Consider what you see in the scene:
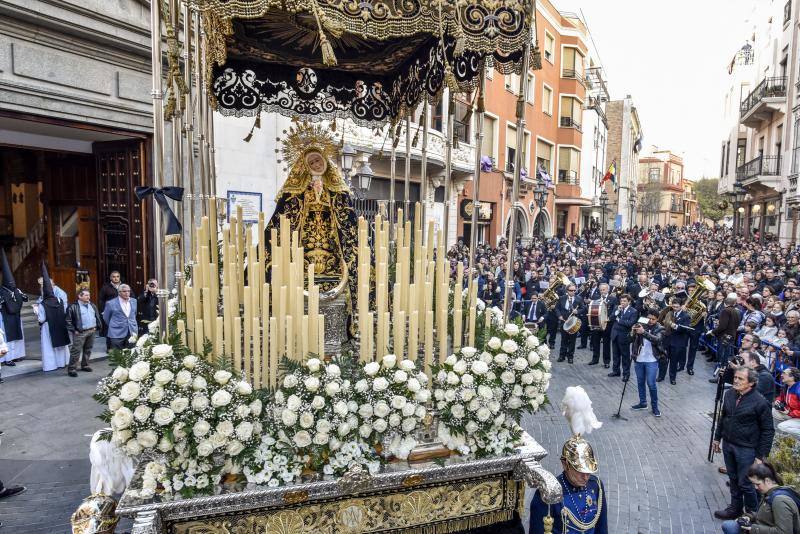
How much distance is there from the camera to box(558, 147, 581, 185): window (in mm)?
34781

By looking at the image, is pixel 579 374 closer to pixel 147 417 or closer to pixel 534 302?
pixel 534 302

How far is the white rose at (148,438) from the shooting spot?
3.34 meters

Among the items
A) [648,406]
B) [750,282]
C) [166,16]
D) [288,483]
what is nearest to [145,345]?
[288,483]

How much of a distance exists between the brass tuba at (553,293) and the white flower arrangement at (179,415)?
1030 centimetres

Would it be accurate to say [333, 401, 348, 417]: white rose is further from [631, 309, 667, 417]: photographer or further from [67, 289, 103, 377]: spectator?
[67, 289, 103, 377]: spectator

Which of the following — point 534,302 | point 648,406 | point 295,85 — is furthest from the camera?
point 534,302

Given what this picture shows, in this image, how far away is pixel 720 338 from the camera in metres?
10.5

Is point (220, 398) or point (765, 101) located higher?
point (765, 101)

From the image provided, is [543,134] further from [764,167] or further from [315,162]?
[315,162]

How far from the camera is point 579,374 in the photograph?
432 inches

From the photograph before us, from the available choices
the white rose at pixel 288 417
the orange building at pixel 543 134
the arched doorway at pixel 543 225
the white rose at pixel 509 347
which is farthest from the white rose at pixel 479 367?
the arched doorway at pixel 543 225

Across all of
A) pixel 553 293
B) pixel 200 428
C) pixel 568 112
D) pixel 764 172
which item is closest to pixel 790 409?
pixel 553 293

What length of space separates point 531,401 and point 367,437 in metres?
1.43

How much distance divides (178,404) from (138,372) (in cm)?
35
